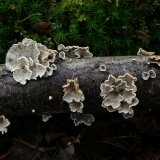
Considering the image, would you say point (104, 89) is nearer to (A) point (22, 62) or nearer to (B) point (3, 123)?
(A) point (22, 62)

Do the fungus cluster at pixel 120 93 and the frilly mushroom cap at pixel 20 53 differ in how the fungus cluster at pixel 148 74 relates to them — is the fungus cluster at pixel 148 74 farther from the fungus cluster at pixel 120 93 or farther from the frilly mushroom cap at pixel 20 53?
the frilly mushroom cap at pixel 20 53

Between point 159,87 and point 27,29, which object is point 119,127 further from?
point 27,29

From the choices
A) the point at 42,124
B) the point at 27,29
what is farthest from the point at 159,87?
the point at 27,29

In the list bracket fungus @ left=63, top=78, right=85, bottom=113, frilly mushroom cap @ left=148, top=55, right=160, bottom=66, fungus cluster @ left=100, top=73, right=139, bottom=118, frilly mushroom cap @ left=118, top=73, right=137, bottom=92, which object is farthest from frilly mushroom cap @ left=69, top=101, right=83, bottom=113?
frilly mushroom cap @ left=148, top=55, right=160, bottom=66

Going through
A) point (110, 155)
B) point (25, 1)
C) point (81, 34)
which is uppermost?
point (25, 1)

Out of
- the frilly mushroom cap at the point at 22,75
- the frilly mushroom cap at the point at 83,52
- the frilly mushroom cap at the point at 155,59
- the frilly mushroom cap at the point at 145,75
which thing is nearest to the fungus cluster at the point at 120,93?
the frilly mushroom cap at the point at 145,75

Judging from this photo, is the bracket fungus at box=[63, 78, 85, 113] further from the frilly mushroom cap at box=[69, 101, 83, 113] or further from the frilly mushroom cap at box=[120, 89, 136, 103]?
the frilly mushroom cap at box=[120, 89, 136, 103]
